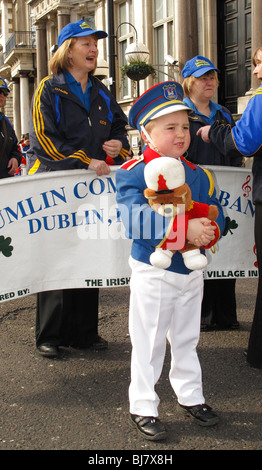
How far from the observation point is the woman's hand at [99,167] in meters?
3.88

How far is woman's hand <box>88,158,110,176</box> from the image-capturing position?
3.88 meters

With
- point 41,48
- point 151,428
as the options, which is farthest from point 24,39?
point 151,428

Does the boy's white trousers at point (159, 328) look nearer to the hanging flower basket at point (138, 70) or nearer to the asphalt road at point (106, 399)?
the asphalt road at point (106, 399)

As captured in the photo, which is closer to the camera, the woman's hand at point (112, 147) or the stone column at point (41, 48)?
the woman's hand at point (112, 147)

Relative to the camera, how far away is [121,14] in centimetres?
2383

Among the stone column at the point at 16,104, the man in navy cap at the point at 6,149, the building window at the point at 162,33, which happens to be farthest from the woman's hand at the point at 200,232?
the stone column at the point at 16,104

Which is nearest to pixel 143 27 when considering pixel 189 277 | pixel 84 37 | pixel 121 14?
pixel 121 14

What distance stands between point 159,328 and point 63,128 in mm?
1745

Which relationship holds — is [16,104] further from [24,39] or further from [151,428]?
[151,428]

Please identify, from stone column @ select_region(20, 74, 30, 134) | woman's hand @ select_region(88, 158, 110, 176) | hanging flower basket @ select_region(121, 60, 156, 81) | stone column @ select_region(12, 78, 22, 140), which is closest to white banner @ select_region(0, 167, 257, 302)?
woman's hand @ select_region(88, 158, 110, 176)

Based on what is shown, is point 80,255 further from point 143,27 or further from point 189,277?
point 143,27

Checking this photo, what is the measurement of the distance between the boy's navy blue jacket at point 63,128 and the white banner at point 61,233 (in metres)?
0.15

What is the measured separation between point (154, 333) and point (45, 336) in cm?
147

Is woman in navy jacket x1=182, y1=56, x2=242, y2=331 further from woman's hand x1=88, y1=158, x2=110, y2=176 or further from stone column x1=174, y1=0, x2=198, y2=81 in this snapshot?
stone column x1=174, y1=0, x2=198, y2=81
